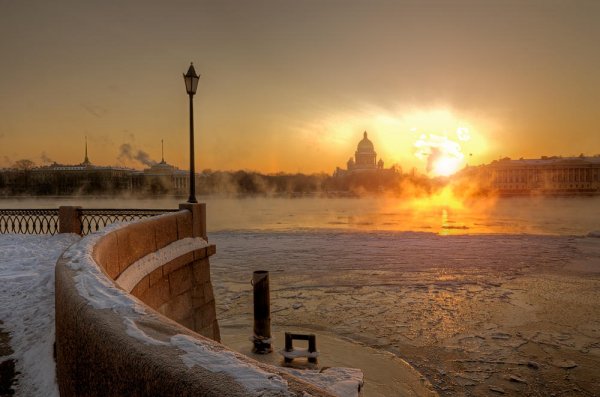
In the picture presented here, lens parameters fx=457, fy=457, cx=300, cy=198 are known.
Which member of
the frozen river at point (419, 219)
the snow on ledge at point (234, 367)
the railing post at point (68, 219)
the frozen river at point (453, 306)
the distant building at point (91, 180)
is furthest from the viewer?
the distant building at point (91, 180)

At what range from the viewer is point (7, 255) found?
28.5ft

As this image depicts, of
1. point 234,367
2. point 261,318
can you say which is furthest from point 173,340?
point 261,318

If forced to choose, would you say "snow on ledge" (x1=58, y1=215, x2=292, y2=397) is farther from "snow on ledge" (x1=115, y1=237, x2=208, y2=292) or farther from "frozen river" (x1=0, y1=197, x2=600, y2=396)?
"frozen river" (x1=0, y1=197, x2=600, y2=396)

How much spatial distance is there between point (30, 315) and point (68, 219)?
30.1 feet

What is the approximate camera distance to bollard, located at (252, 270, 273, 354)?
10.2m

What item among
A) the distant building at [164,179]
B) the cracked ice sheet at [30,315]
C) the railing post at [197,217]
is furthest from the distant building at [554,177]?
the cracked ice sheet at [30,315]

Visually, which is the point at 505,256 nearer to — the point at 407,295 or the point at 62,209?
the point at 407,295

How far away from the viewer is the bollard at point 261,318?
1018cm

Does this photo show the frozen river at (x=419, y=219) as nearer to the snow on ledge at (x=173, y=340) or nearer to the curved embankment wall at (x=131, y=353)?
the snow on ledge at (x=173, y=340)

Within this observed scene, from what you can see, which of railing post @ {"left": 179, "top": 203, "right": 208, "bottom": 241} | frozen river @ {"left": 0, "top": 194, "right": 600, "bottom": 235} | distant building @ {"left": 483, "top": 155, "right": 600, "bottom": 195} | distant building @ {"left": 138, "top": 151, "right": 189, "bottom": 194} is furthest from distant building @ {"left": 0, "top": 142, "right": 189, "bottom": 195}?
railing post @ {"left": 179, "top": 203, "right": 208, "bottom": 241}

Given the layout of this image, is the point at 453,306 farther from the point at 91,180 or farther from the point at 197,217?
the point at 91,180

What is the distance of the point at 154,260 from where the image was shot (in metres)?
7.12

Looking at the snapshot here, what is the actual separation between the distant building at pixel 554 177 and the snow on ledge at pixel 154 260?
143 metres

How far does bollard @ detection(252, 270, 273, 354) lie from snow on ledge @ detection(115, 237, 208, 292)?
64.6 inches
